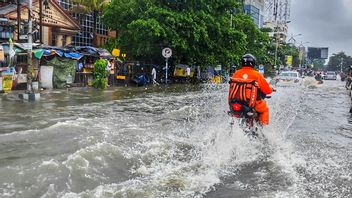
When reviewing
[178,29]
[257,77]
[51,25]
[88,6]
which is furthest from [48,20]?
[257,77]

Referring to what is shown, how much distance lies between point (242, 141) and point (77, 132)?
387cm

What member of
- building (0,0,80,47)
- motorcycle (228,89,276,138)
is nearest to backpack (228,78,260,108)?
motorcycle (228,89,276,138)

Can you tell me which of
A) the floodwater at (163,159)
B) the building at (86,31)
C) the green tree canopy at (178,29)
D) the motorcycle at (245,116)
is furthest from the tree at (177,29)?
the motorcycle at (245,116)

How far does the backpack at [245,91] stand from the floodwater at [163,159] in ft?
1.77

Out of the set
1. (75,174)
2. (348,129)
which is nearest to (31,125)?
(75,174)

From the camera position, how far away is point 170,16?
1179 inches

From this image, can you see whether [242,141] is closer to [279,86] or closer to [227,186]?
[227,186]

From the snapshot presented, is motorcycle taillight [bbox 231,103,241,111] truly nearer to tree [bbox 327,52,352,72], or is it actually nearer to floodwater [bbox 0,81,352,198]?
floodwater [bbox 0,81,352,198]

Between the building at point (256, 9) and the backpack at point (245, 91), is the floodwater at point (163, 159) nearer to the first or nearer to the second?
the backpack at point (245, 91)

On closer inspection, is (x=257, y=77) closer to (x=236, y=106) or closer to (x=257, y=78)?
(x=257, y=78)

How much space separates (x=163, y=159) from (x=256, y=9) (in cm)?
8977

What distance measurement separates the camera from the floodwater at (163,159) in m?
5.75

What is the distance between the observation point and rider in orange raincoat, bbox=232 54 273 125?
7.79 metres

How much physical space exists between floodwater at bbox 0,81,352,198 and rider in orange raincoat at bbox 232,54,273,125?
41 centimetres
